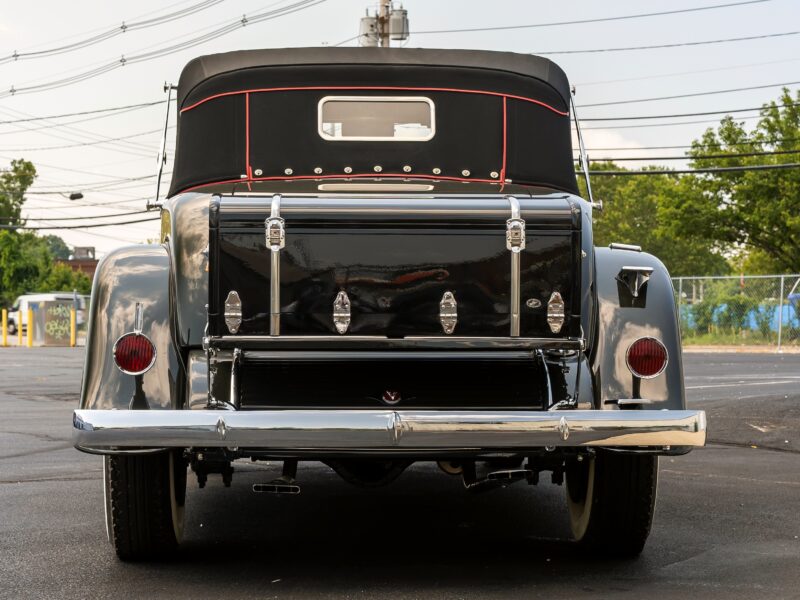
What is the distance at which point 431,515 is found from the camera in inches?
269

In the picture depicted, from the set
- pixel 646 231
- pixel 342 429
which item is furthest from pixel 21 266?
pixel 342 429

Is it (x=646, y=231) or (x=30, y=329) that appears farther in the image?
(x=646, y=231)

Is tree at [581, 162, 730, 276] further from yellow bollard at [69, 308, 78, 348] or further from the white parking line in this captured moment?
the white parking line

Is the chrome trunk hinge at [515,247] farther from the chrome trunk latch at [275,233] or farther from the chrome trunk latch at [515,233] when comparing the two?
the chrome trunk latch at [275,233]

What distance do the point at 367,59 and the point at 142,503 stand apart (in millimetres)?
2641

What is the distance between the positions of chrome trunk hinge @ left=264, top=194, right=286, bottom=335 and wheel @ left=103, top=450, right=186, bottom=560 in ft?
2.47

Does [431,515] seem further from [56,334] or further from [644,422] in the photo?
[56,334]

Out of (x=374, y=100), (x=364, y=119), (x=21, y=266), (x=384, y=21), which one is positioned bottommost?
(x=364, y=119)

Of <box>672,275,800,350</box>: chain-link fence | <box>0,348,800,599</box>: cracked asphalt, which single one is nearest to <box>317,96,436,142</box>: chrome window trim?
<box>0,348,800,599</box>: cracked asphalt

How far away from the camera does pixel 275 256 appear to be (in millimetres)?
4875

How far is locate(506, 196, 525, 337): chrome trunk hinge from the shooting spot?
4.91m

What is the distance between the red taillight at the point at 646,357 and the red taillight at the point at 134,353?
2.02 metres

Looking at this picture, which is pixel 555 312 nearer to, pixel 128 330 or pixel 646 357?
pixel 646 357

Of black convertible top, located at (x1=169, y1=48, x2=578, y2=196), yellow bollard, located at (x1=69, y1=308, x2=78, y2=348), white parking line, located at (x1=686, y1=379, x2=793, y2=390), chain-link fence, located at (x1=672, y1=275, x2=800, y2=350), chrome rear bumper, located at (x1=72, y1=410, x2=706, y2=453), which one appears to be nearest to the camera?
chrome rear bumper, located at (x1=72, y1=410, x2=706, y2=453)
